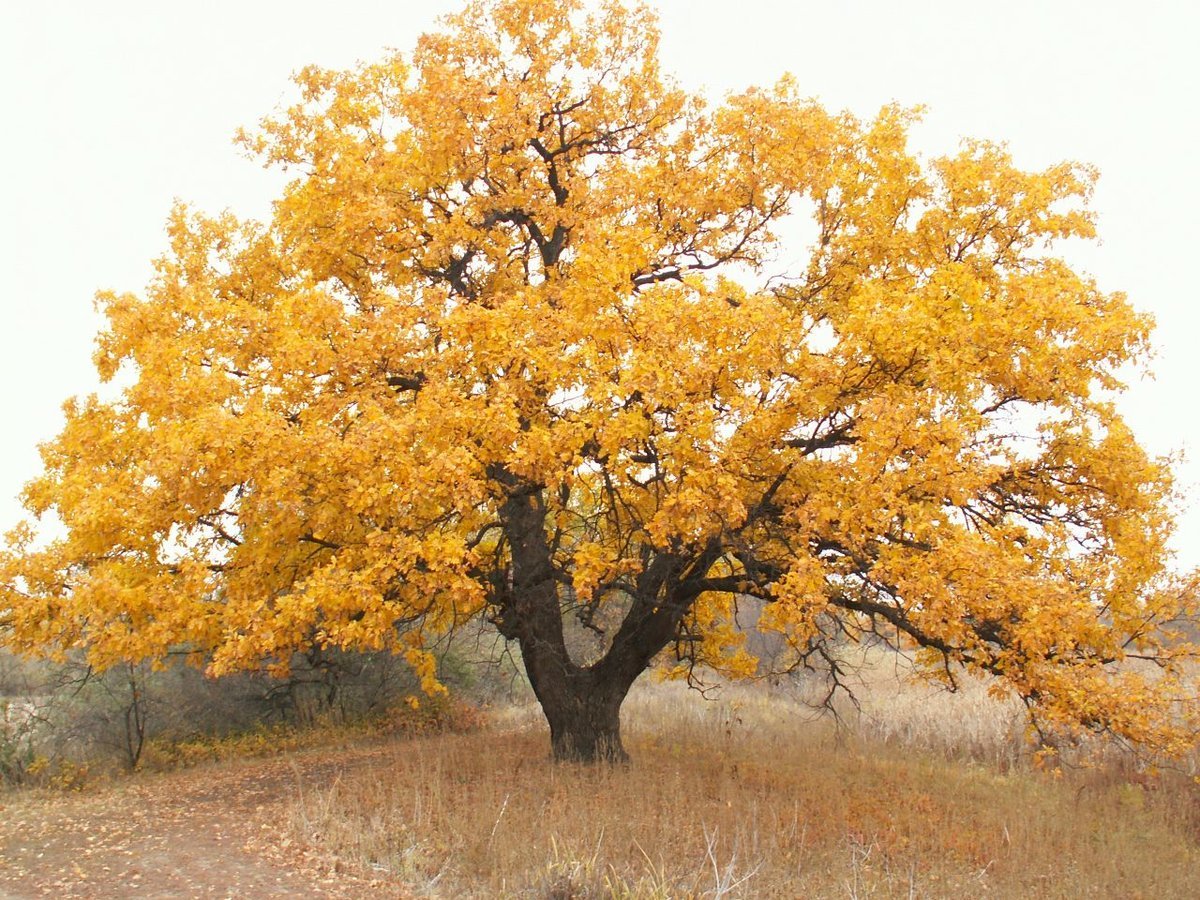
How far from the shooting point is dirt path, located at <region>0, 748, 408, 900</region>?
758 cm

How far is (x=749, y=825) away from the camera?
364 inches

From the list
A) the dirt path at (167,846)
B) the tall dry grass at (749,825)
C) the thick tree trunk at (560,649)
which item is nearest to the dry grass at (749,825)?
the tall dry grass at (749,825)

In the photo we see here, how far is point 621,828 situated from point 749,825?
1465 millimetres

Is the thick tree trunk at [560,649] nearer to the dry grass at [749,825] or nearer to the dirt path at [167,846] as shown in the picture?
the dry grass at [749,825]

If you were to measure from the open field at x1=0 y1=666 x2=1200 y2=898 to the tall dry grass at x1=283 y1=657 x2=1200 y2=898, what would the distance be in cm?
3

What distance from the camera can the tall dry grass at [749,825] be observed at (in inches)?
305

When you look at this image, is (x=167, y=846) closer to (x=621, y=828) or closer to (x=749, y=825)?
(x=621, y=828)

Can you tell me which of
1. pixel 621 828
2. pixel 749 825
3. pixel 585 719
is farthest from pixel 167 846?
pixel 749 825

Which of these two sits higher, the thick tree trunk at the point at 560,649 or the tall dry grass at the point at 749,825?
the thick tree trunk at the point at 560,649

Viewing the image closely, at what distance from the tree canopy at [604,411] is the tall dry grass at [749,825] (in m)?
1.50

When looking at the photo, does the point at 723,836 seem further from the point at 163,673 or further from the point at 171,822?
the point at 163,673

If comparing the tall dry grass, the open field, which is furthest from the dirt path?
the tall dry grass

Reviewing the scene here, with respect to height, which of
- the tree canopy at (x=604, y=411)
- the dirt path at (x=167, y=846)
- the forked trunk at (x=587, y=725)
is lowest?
the dirt path at (x=167, y=846)

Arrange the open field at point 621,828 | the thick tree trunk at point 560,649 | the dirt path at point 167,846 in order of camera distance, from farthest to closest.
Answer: the thick tree trunk at point 560,649, the open field at point 621,828, the dirt path at point 167,846
